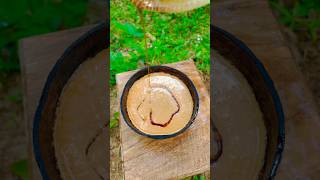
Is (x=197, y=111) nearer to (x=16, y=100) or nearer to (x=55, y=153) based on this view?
(x=55, y=153)

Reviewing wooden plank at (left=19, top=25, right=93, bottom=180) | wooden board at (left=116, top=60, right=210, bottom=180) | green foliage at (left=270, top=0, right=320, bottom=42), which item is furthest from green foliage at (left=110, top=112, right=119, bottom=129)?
green foliage at (left=270, top=0, right=320, bottom=42)

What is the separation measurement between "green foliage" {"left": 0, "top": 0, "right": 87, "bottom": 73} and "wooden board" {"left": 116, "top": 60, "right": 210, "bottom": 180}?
4.29 feet

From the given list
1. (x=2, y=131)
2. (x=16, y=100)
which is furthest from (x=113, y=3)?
(x=2, y=131)

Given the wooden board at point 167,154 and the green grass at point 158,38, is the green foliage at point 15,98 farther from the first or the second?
the wooden board at point 167,154

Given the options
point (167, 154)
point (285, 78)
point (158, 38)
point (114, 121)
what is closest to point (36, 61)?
point (114, 121)

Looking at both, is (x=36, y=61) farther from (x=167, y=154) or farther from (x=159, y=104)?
(x=167, y=154)

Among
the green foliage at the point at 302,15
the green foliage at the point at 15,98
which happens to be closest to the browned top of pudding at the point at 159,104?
the green foliage at the point at 15,98

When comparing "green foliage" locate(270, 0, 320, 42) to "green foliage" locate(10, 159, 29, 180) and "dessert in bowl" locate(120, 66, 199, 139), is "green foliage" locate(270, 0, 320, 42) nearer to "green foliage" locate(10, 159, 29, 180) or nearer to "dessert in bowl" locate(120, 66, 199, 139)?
"dessert in bowl" locate(120, 66, 199, 139)

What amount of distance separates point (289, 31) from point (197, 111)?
1472 millimetres

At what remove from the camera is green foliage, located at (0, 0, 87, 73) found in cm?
301

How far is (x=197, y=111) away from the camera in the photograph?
193cm

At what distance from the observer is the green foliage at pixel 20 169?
8.93 feet

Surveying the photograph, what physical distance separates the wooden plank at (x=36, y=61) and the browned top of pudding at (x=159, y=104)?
24.0 inches

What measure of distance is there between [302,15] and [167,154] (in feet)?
5.76
